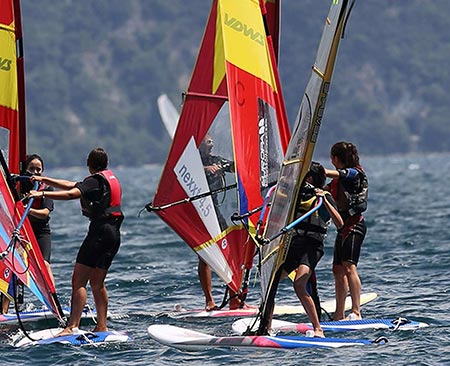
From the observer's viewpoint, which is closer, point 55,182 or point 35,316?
point 55,182

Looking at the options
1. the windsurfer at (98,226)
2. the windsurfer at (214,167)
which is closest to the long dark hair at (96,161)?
A: the windsurfer at (98,226)

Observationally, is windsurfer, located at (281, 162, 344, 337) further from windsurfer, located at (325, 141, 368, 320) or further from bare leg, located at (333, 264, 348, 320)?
bare leg, located at (333, 264, 348, 320)

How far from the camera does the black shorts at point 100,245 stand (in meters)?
10.4

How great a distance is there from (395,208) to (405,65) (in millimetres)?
144176

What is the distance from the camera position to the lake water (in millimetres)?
9781

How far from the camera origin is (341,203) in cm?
1109

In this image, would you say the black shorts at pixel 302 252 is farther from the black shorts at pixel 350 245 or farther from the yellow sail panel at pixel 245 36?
the yellow sail panel at pixel 245 36

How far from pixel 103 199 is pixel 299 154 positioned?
169cm

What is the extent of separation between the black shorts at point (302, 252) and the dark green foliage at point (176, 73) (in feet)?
438

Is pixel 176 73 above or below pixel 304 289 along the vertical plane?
above

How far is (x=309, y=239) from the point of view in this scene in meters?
10.2

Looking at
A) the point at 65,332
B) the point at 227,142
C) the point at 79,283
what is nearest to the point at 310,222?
the point at 79,283

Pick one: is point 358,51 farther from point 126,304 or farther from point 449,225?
point 126,304

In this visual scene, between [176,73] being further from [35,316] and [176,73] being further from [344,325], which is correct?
[344,325]
